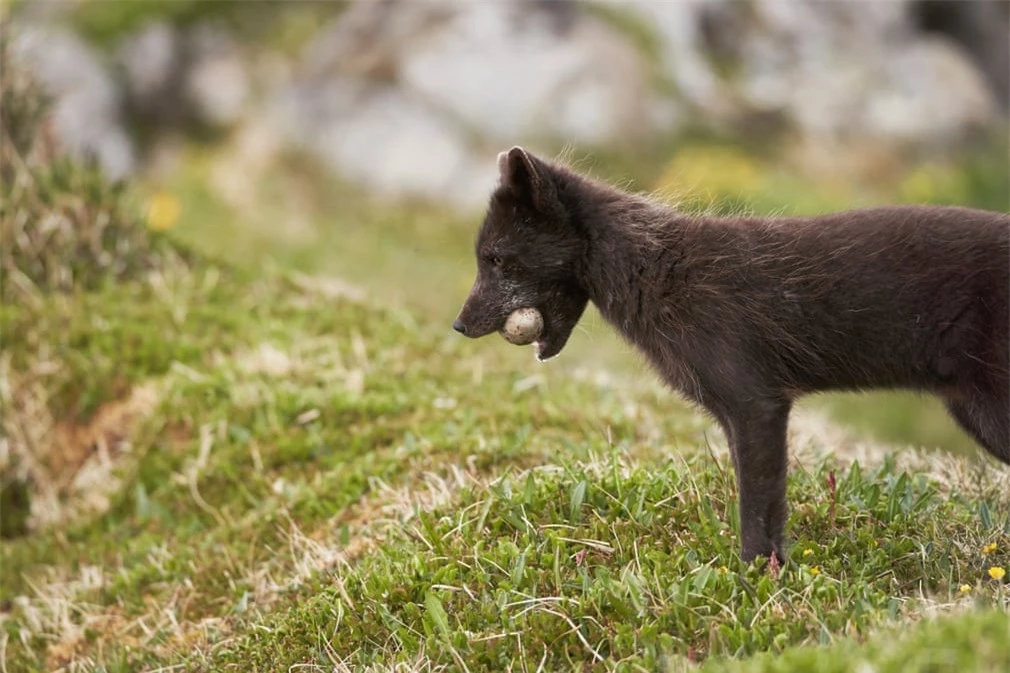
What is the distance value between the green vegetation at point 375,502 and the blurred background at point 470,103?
7.59 metres

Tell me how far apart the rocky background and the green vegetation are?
27.4 ft

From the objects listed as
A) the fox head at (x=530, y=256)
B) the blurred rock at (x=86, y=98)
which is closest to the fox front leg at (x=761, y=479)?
the fox head at (x=530, y=256)

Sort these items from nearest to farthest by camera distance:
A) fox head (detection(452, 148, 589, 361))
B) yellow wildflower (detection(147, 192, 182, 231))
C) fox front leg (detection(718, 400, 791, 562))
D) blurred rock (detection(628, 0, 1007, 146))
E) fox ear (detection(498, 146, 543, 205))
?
fox front leg (detection(718, 400, 791, 562)) < fox ear (detection(498, 146, 543, 205)) < fox head (detection(452, 148, 589, 361)) < yellow wildflower (detection(147, 192, 182, 231)) < blurred rock (detection(628, 0, 1007, 146))

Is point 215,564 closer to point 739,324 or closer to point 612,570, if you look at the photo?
point 612,570

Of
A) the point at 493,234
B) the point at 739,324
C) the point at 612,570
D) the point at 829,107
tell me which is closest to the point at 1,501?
the point at 493,234

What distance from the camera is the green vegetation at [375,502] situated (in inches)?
170

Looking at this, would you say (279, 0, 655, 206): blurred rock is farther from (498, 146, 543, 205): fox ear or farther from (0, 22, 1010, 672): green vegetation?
(498, 146, 543, 205): fox ear

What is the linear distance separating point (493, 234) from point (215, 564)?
246 cm

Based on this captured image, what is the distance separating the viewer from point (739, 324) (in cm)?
477

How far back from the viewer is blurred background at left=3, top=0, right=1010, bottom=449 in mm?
17812

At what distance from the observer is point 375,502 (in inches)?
237

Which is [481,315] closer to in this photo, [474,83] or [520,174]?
[520,174]

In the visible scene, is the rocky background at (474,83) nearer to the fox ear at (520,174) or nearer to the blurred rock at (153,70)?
the blurred rock at (153,70)

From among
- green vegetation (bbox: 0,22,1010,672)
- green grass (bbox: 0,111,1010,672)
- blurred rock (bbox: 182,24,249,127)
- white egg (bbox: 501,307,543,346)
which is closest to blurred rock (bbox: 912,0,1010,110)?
blurred rock (bbox: 182,24,249,127)
